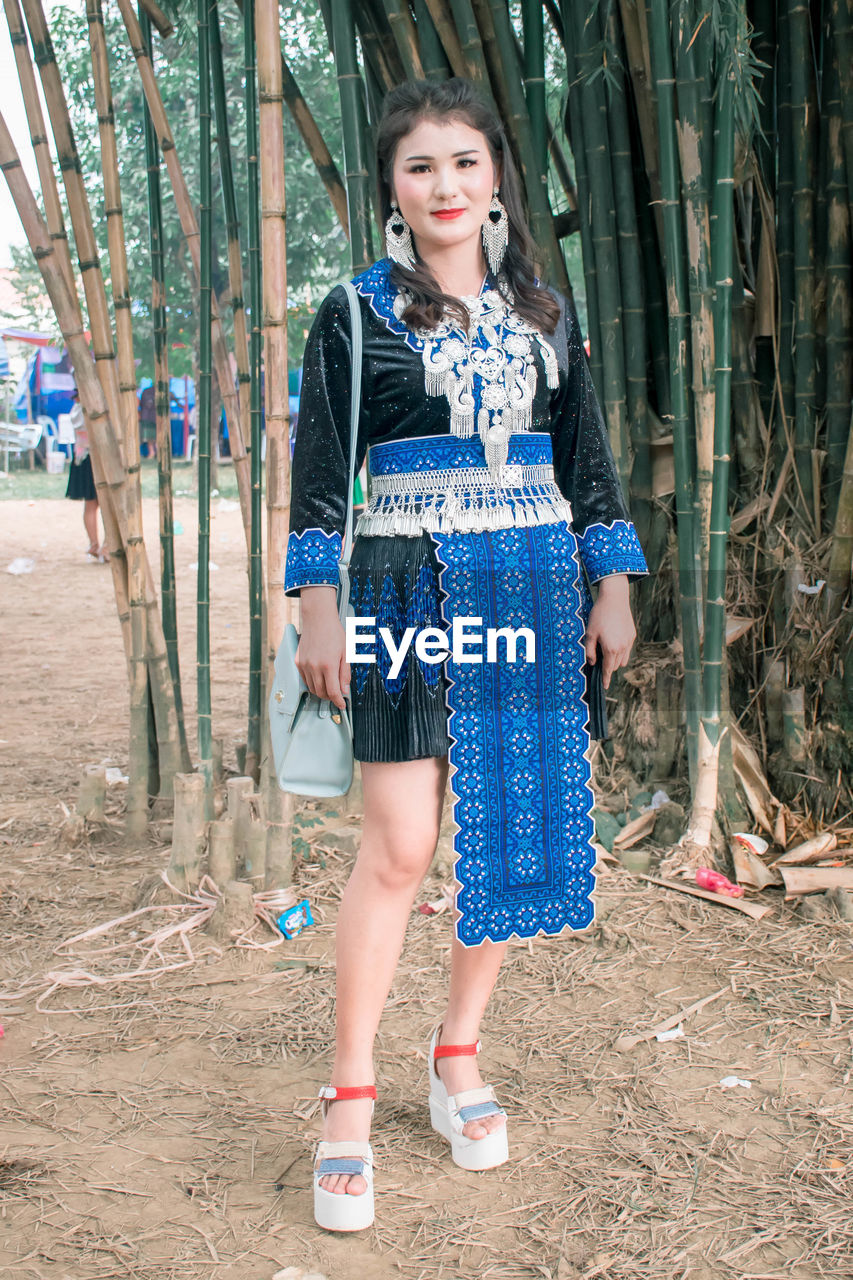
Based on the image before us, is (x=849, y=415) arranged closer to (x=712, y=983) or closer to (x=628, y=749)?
(x=628, y=749)

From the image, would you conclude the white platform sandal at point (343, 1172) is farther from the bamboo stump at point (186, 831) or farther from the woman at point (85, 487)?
the woman at point (85, 487)

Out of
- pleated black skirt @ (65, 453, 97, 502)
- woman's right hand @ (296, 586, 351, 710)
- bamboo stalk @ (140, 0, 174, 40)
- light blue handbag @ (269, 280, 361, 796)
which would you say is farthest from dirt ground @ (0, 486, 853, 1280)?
pleated black skirt @ (65, 453, 97, 502)

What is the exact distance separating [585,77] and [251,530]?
47.9 inches

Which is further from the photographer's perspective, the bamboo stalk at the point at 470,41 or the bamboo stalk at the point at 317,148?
the bamboo stalk at the point at 317,148

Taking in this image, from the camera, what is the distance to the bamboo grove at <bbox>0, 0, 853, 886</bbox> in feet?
7.34

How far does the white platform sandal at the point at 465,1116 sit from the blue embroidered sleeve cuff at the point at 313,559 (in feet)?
2.20

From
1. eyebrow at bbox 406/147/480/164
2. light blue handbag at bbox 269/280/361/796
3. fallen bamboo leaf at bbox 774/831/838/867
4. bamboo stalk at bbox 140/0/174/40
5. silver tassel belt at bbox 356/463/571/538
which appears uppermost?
bamboo stalk at bbox 140/0/174/40

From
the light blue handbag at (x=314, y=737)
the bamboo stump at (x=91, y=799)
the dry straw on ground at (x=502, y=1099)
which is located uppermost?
the light blue handbag at (x=314, y=737)

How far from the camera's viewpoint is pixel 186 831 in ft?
7.77

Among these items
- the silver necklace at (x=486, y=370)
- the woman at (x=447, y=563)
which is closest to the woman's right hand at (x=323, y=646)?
the woman at (x=447, y=563)

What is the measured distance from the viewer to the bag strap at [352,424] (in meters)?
1.35

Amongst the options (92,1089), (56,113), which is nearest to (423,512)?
(92,1089)

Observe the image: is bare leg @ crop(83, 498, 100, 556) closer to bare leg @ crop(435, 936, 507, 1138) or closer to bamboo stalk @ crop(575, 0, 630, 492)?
bamboo stalk @ crop(575, 0, 630, 492)

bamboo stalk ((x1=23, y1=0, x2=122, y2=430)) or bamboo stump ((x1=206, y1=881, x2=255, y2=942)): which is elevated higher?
bamboo stalk ((x1=23, y1=0, x2=122, y2=430))
